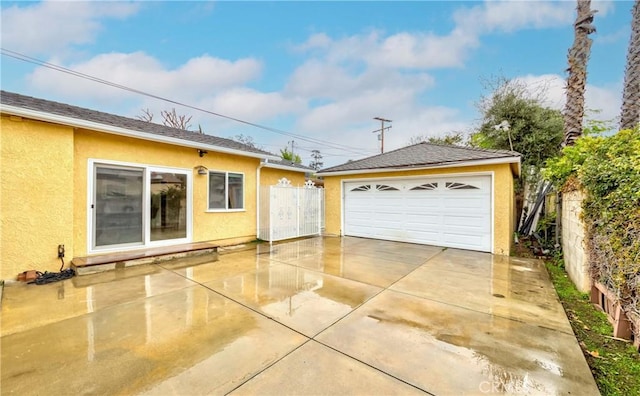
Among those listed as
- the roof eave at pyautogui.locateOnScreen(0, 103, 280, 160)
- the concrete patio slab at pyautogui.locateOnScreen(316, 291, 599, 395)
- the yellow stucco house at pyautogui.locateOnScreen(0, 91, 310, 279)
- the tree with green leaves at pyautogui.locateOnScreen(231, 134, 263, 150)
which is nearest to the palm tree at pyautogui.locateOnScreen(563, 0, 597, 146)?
the concrete patio slab at pyautogui.locateOnScreen(316, 291, 599, 395)

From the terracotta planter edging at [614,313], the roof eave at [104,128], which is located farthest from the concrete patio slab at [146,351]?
the roof eave at [104,128]

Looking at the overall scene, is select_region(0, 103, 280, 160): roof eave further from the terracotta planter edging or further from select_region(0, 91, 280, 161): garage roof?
the terracotta planter edging

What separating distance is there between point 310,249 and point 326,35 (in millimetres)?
9802

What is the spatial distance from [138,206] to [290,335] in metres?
5.85

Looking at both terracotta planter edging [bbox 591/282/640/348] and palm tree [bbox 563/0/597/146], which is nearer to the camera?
terracotta planter edging [bbox 591/282/640/348]

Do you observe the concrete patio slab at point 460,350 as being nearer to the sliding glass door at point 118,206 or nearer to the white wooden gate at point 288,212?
the white wooden gate at point 288,212

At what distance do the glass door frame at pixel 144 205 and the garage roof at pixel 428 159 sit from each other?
539cm

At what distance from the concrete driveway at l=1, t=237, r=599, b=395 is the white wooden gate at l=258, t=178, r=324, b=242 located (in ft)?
12.5

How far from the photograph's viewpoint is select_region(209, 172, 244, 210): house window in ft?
27.6

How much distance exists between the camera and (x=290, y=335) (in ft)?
9.77

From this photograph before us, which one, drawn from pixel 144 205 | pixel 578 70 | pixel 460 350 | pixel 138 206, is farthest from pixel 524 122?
pixel 138 206

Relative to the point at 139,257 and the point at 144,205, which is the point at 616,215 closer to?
the point at 139,257

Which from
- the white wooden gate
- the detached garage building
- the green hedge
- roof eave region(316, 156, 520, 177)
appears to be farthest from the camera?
the white wooden gate

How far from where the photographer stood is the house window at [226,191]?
842 centimetres
